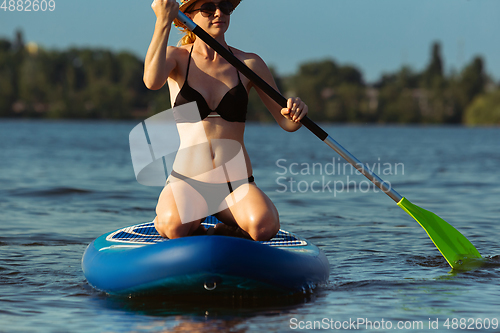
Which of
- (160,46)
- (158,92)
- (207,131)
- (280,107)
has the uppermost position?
(158,92)

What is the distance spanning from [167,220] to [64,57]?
97.9 meters

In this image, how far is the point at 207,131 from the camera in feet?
13.5

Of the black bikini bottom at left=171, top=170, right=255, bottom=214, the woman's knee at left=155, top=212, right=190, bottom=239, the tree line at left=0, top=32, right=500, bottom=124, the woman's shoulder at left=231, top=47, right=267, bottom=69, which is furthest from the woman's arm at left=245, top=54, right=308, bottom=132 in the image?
the tree line at left=0, top=32, right=500, bottom=124

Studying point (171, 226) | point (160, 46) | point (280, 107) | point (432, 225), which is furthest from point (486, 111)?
point (160, 46)

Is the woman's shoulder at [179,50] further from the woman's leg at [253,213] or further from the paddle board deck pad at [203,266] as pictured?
the paddle board deck pad at [203,266]

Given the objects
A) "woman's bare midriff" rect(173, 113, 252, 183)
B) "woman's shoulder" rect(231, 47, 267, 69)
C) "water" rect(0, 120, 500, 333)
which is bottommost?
"water" rect(0, 120, 500, 333)

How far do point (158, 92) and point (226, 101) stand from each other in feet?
287

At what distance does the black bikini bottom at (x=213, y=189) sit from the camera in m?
4.11

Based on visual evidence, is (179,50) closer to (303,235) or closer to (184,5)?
(184,5)

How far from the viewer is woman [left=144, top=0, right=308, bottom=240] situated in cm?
405

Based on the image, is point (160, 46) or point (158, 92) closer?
point (160, 46)

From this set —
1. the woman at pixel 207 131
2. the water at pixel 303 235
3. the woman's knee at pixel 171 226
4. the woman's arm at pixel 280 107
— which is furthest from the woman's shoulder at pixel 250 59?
the water at pixel 303 235

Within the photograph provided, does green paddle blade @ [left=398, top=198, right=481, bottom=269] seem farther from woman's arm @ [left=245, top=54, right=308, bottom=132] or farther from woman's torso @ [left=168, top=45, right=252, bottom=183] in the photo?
woman's torso @ [left=168, top=45, right=252, bottom=183]

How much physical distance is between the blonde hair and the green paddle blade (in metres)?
2.39
